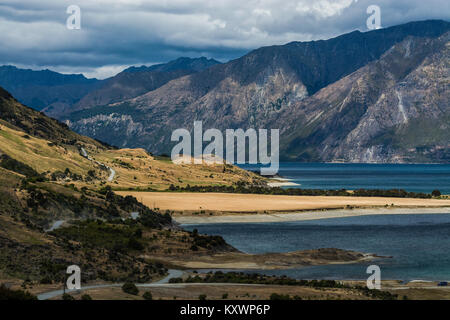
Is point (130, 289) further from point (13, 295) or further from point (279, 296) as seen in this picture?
point (279, 296)

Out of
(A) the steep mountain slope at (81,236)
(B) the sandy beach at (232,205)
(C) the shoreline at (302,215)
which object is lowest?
(C) the shoreline at (302,215)

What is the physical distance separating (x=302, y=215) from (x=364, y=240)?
1907 inches

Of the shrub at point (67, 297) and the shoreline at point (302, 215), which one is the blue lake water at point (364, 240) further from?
the shrub at point (67, 297)

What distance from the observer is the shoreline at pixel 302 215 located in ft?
538

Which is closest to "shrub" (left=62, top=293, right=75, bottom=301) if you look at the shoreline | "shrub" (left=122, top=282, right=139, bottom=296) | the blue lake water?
"shrub" (left=122, top=282, right=139, bottom=296)

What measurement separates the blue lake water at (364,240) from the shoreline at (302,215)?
21.7 ft

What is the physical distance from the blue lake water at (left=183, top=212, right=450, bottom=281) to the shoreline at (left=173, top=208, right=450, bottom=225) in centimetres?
663

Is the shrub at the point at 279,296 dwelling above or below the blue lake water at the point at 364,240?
above

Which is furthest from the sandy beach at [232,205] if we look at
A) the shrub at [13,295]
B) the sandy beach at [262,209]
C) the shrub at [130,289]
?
the shrub at [13,295]

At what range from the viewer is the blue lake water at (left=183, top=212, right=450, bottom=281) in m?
92.6

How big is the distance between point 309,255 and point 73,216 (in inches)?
1584

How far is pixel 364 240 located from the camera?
127 meters

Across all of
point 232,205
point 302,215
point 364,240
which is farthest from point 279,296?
point 232,205
